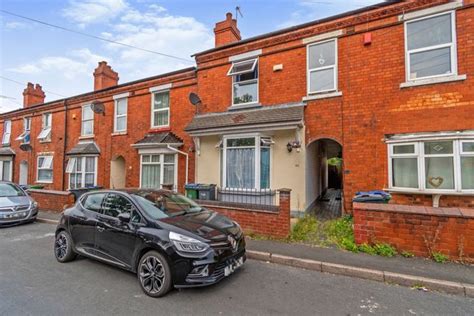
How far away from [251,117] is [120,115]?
8.35 meters

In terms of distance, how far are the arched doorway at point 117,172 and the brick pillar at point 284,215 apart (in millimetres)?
10449

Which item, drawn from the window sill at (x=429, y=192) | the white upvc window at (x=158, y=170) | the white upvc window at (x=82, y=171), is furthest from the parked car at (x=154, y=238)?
the white upvc window at (x=82, y=171)

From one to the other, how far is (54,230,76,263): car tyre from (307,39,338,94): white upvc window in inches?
312

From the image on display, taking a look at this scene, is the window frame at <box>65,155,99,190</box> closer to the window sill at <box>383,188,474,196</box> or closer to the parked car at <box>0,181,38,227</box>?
the parked car at <box>0,181,38,227</box>

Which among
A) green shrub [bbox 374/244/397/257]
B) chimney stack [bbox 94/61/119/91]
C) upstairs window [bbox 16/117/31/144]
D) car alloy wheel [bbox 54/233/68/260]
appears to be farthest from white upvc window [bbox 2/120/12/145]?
green shrub [bbox 374/244/397/257]

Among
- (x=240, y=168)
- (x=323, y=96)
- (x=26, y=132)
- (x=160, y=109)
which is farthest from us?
(x=26, y=132)

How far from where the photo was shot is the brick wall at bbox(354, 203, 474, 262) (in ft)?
15.3

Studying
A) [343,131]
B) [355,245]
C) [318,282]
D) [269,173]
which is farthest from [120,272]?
[343,131]

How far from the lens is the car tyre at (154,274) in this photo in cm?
367

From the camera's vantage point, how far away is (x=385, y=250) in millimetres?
5121

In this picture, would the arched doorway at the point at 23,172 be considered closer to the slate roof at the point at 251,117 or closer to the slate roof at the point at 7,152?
the slate roof at the point at 7,152

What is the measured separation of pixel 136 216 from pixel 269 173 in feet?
17.6

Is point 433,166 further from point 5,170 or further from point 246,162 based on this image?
point 5,170

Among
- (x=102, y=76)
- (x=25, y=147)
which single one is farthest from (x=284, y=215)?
(x=25, y=147)
